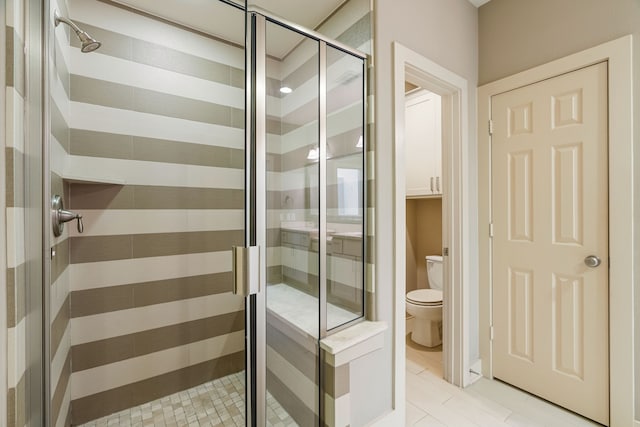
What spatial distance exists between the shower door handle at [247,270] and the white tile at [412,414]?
1379 mm

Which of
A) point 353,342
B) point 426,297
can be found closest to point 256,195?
point 353,342

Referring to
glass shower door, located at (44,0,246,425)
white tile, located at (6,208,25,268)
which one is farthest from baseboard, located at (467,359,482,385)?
white tile, located at (6,208,25,268)

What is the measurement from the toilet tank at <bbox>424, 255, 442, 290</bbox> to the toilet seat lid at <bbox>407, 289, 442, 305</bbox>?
0.07m

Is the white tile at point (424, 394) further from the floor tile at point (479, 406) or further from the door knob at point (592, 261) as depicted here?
the door knob at point (592, 261)

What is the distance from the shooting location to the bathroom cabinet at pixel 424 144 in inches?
102

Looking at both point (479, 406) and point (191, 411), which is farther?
point (479, 406)

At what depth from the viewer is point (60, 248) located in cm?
121

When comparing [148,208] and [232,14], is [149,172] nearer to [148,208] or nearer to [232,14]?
[148,208]

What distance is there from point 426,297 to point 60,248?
107 inches

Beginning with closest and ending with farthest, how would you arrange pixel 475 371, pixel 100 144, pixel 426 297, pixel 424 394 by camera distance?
pixel 100 144 → pixel 424 394 → pixel 475 371 → pixel 426 297

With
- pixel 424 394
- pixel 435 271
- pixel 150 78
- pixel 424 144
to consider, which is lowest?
pixel 424 394

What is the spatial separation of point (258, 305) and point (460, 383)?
177cm


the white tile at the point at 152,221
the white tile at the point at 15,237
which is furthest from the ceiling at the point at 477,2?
the white tile at the point at 15,237

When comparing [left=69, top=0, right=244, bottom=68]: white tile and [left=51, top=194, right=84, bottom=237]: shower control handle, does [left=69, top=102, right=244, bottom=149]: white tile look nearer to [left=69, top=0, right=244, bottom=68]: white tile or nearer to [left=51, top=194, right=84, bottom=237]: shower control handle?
[left=69, top=0, right=244, bottom=68]: white tile
